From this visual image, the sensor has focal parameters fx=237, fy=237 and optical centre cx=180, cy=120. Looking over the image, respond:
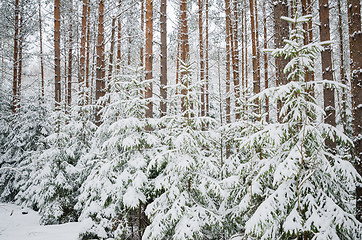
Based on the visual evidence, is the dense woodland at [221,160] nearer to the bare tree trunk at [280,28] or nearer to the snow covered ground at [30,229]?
the bare tree trunk at [280,28]

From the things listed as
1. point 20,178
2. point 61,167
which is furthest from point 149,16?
point 20,178

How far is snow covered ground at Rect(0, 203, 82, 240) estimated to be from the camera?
742 cm

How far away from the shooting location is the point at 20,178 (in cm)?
1252

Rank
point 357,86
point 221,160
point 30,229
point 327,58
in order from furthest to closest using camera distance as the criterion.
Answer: point 30,229
point 327,58
point 221,160
point 357,86

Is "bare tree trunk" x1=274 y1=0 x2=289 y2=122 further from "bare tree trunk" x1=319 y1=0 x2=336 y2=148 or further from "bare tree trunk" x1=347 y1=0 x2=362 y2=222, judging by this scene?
Result: "bare tree trunk" x1=319 y1=0 x2=336 y2=148

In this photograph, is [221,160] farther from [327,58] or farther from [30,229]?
[30,229]

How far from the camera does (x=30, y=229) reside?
27.3 ft

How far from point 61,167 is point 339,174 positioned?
925 cm

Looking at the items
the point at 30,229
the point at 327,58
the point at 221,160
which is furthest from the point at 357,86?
the point at 30,229

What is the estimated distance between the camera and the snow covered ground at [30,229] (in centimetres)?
742

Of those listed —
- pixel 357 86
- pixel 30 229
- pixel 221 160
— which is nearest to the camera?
pixel 357 86

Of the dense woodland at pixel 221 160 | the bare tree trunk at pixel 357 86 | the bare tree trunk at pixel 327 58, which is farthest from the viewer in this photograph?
the bare tree trunk at pixel 327 58

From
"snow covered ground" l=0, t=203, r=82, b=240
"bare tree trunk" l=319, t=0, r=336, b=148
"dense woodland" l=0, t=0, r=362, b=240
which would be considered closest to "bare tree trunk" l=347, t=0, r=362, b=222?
"dense woodland" l=0, t=0, r=362, b=240

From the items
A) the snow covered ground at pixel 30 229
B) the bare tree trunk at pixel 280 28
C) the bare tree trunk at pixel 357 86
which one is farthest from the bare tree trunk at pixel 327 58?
the snow covered ground at pixel 30 229
